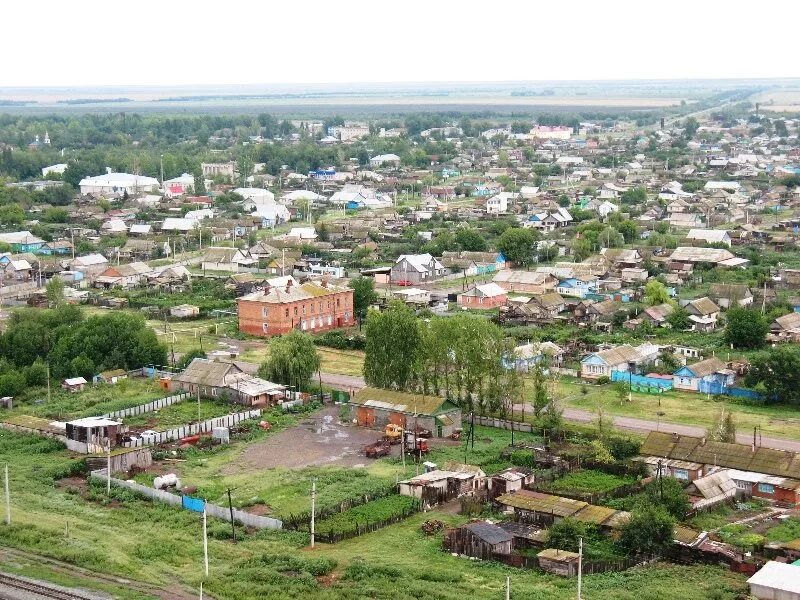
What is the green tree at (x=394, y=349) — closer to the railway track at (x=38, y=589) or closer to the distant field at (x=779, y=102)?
the railway track at (x=38, y=589)

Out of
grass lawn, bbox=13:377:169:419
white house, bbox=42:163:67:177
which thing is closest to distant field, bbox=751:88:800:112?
white house, bbox=42:163:67:177

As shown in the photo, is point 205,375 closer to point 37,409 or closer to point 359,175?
point 37,409

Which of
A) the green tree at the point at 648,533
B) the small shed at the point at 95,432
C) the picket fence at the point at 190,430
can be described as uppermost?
the green tree at the point at 648,533

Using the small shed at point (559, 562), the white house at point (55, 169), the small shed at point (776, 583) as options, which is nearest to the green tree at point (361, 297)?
the small shed at point (559, 562)

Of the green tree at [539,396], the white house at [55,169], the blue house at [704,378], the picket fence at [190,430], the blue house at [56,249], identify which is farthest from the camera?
the white house at [55,169]

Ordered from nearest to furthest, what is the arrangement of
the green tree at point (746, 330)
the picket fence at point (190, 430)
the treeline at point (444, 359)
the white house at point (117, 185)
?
1. the picket fence at point (190, 430)
2. the treeline at point (444, 359)
3. the green tree at point (746, 330)
4. the white house at point (117, 185)

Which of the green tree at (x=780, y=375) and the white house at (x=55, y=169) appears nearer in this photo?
the green tree at (x=780, y=375)

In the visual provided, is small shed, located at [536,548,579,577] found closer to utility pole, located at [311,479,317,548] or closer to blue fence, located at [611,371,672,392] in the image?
utility pole, located at [311,479,317,548]

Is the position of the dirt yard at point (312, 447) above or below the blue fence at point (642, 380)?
above

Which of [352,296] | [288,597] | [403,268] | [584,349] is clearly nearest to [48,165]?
[403,268]
